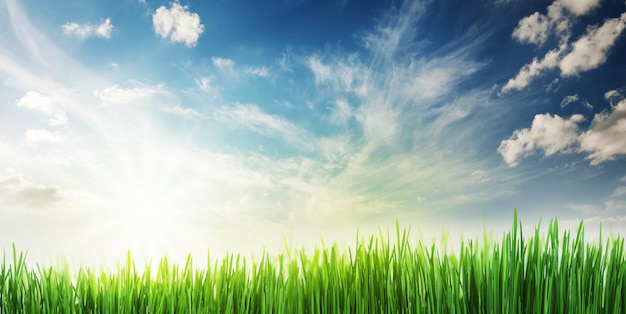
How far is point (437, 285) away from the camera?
8.96ft

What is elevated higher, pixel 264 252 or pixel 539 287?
pixel 264 252

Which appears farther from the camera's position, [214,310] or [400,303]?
[214,310]

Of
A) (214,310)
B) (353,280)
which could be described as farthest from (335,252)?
(214,310)

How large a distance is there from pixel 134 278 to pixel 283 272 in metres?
0.94

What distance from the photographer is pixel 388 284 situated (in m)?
2.81

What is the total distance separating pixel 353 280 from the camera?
9.55 feet

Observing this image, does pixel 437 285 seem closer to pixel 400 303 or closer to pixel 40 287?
pixel 400 303

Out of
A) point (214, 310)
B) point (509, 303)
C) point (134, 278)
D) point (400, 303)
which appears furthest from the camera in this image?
point (134, 278)

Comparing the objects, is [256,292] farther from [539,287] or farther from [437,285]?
[539,287]

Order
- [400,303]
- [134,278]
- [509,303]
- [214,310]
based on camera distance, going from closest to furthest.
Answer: [509,303] → [400,303] → [214,310] → [134,278]

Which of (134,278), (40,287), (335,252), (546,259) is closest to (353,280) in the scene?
(335,252)

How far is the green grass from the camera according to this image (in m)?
2.69

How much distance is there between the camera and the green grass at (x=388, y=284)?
2.69 m

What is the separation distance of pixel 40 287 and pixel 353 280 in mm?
1976
